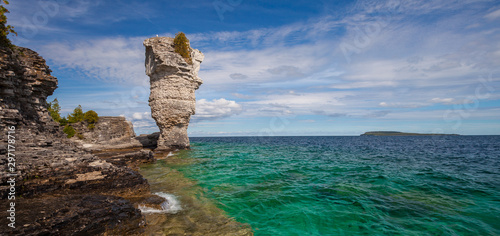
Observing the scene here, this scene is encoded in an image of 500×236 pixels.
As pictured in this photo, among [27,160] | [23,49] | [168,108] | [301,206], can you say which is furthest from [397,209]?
[168,108]

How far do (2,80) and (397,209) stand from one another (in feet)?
61.5

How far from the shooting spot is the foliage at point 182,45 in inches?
1227

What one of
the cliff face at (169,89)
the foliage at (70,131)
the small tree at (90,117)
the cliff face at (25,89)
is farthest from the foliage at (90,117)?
the cliff face at (25,89)

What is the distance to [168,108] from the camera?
31156 mm

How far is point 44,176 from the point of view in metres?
9.02

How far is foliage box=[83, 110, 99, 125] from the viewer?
31.8 m

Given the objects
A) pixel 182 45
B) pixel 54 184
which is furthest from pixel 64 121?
pixel 54 184

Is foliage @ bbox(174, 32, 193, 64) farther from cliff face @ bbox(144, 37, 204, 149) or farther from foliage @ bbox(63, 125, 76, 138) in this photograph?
foliage @ bbox(63, 125, 76, 138)

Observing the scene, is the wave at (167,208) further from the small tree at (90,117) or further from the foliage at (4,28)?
the small tree at (90,117)

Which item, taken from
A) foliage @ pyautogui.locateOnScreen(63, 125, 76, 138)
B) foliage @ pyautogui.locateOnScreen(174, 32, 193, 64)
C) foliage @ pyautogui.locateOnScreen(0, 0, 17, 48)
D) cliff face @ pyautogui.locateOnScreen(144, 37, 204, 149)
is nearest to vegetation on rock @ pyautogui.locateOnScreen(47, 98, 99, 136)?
foliage @ pyautogui.locateOnScreen(63, 125, 76, 138)

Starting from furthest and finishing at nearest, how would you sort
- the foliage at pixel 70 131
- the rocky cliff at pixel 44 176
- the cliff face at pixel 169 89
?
the foliage at pixel 70 131, the cliff face at pixel 169 89, the rocky cliff at pixel 44 176

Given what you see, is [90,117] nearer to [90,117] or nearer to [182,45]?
[90,117]

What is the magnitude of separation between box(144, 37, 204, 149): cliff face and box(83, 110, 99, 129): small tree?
28.0 feet

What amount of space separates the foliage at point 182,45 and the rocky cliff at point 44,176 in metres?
18.6
